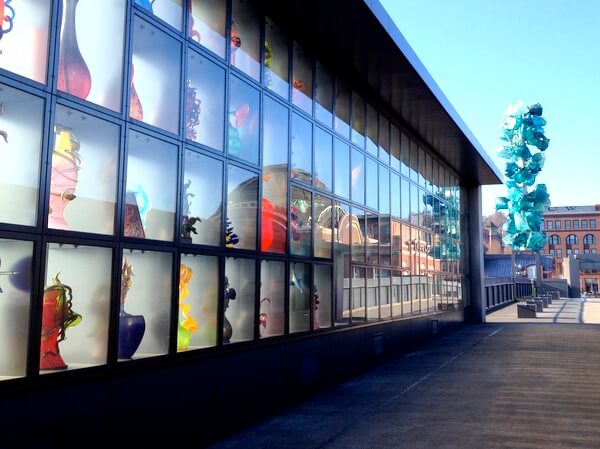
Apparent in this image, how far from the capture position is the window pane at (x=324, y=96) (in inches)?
519

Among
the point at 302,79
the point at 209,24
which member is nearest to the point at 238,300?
the point at 209,24

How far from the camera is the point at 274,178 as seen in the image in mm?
10945

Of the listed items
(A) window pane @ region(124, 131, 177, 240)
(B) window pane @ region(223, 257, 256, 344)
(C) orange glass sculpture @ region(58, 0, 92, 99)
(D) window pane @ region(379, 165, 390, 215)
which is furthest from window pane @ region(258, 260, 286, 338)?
(D) window pane @ region(379, 165, 390, 215)

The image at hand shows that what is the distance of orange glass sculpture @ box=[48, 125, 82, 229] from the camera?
612cm

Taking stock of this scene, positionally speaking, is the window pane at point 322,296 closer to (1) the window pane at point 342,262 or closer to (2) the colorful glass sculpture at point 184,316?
(1) the window pane at point 342,262

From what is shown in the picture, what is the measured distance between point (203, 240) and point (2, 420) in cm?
392

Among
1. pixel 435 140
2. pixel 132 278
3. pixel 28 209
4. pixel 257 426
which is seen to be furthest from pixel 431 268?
pixel 28 209

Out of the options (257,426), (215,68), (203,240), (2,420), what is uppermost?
(215,68)

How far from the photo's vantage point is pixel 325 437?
8.64 metres

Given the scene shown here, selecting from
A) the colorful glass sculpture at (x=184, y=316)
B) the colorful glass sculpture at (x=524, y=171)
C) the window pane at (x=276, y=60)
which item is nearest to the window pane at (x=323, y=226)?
the window pane at (x=276, y=60)

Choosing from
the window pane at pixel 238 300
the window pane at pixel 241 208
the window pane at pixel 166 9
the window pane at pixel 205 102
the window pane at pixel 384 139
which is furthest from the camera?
the window pane at pixel 384 139

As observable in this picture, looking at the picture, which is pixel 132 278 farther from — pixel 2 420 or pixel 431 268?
pixel 431 268

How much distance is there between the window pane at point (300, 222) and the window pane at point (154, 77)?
3.95 m

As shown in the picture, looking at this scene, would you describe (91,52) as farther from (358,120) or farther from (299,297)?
(358,120)
